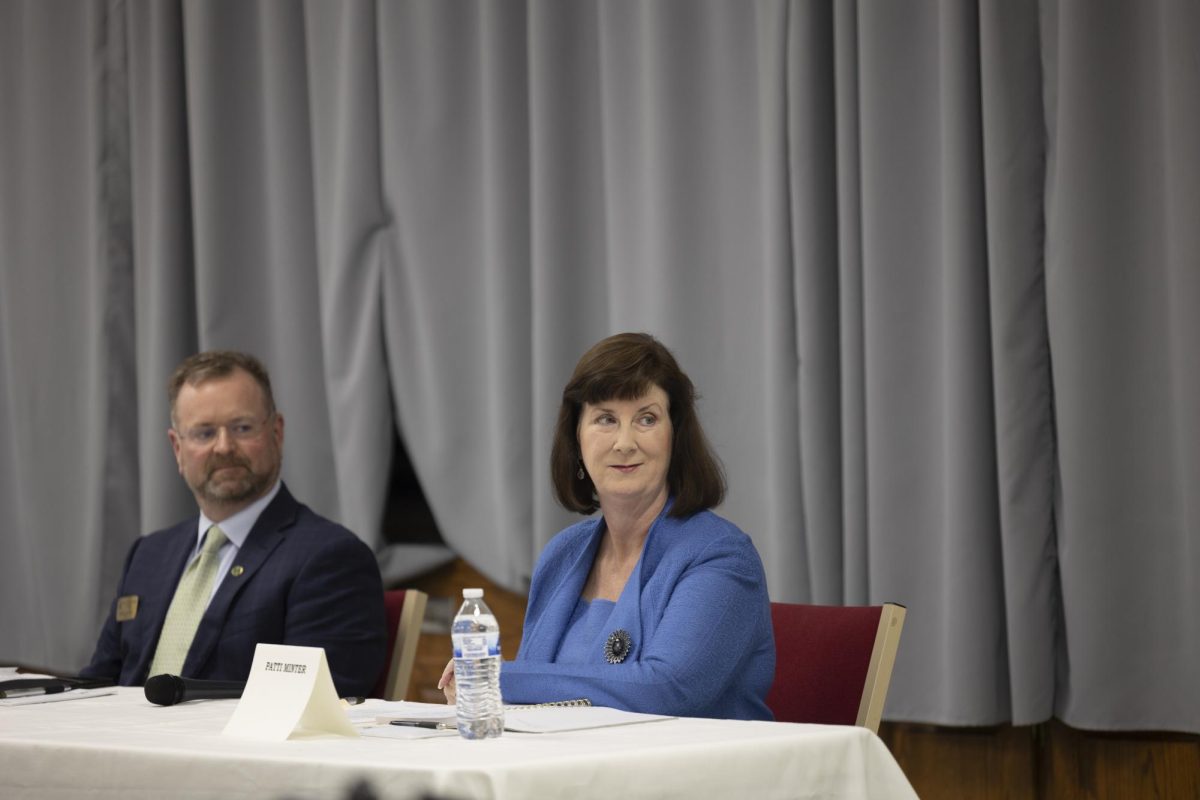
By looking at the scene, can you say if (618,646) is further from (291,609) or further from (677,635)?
(291,609)

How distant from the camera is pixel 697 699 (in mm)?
2355

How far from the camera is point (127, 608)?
3529 mm

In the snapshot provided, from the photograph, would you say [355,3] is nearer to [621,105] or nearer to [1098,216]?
[621,105]

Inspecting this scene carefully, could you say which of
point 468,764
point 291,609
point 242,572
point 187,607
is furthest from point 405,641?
point 468,764

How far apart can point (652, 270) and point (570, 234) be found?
356 mm

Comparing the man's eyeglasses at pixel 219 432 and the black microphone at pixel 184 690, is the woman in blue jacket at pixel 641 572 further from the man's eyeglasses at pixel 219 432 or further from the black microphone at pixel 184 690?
the man's eyeglasses at pixel 219 432

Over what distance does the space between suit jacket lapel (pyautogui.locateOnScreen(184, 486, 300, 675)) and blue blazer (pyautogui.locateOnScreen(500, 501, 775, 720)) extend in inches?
31.8

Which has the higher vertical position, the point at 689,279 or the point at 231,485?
the point at 689,279

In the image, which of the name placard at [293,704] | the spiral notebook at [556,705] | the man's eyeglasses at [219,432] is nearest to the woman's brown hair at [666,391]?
the spiral notebook at [556,705]

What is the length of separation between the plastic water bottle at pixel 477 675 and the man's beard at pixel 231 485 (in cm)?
163

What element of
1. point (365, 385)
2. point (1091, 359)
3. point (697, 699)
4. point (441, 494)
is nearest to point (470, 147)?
point (365, 385)

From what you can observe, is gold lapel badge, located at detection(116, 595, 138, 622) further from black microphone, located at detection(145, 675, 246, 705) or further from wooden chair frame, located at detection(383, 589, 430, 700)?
black microphone, located at detection(145, 675, 246, 705)

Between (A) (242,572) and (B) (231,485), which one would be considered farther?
(B) (231,485)

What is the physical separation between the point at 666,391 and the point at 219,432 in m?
1.33
